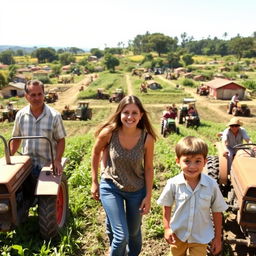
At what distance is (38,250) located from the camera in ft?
14.0

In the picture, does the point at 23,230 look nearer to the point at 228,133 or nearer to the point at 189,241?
the point at 189,241

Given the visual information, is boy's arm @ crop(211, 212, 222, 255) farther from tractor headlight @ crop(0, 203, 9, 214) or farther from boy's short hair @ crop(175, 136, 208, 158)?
tractor headlight @ crop(0, 203, 9, 214)

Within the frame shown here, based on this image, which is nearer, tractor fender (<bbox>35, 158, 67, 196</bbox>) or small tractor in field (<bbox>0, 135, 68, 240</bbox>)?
small tractor in field (<bbox>0, 135, 68, 240</bbox>)

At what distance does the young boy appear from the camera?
2930mm

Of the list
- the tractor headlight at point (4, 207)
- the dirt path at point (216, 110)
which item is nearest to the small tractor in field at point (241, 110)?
the dirt path at point (216, 110)

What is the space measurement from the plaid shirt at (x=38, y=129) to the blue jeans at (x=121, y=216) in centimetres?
146

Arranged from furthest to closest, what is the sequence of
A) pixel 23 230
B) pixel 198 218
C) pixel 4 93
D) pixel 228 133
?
1. pixel 4 93
2. pixel 228 133
3. pixel 23 230
4. pixel 198 218

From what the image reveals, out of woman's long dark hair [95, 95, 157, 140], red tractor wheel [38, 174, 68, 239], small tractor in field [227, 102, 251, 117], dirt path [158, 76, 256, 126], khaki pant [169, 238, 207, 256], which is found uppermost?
woman's long dark hair [95, 95, 157, 140]

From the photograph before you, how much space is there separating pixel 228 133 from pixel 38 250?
3689 millimetres

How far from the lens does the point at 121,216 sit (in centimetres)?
325

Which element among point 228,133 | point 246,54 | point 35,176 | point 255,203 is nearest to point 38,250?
point 35,176

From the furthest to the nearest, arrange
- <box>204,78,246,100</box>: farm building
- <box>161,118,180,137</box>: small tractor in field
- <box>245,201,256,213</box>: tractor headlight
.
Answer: <box>204,78,246,100</box>: farm building
<box>161,118,180,137</box>: small tractor in field
<box>245,201,256,213</box>: tractor headlight

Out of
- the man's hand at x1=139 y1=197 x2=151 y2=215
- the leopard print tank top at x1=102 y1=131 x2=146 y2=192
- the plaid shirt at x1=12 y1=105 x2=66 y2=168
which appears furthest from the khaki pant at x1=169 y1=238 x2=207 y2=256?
the plaid shirt at x1=12 y1=105 x2=66 y2=168

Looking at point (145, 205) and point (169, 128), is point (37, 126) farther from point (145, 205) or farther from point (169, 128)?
point (169, 128)
